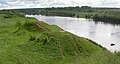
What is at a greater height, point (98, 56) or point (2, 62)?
point (2, 62)

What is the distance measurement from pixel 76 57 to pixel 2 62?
12590 mm

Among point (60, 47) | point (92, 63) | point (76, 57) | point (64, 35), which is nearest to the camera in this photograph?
point (92, 63)

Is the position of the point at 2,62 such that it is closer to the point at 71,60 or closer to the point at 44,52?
the point at 44,52

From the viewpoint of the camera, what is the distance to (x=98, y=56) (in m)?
38.2

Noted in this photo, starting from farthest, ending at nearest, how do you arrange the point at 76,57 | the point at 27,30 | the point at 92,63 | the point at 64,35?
the point at 27,30, the point at 64,35, the point at 76,57, the point at 92,63

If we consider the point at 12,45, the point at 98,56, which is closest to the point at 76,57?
the point at 98,56

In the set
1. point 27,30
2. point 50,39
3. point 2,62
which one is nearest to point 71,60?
point 50,39

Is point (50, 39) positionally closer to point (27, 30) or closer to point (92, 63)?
point (92, 63)

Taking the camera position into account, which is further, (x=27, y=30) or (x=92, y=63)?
(x=27, y=30)

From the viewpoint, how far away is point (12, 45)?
3925 centimetres

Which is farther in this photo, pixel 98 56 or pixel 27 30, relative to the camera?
pixel 27 30

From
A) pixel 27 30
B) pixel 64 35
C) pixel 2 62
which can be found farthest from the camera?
pixel 27 30

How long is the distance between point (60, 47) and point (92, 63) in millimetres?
7566

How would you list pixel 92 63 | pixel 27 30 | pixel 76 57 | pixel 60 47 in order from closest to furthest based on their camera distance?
pixel 92 63
pixel 76 57
pixel 60 47
pixel 27 30
